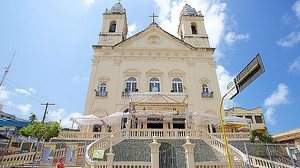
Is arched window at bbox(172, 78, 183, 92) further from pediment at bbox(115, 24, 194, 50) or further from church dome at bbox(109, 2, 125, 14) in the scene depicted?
church dome at bbox(109, 2, 125, 14)

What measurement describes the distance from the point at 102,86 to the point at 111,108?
3117mm

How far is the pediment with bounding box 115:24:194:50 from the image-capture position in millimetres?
25484

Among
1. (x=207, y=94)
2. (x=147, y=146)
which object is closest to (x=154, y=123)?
(x=147, y=146)

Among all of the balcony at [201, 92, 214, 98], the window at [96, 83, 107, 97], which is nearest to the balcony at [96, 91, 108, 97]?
the window at [96, 83, 107, 97]

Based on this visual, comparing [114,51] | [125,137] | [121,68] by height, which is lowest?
[125,137]

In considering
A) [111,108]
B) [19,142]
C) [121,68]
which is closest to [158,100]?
[111,108]

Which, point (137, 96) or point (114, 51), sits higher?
point (114, 51)

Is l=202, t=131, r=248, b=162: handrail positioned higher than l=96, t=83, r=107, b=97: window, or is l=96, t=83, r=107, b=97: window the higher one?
l=96, t=83, r=107, b=97: window

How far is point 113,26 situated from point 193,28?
11.3m

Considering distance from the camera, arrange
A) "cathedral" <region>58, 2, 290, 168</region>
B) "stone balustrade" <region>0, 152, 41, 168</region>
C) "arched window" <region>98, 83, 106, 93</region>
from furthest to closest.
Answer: "arched window" <region>98, 83, 106, 93</region>, "cathedral" <region>58, 2, 290, 168</region>, "stone balustrade" <region>0, 152, 41, 168</region>

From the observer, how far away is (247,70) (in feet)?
16.1

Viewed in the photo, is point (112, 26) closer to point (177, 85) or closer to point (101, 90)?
point (101, 90)

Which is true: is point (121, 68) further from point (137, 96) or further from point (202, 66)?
point (202, 66)

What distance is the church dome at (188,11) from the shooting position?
97.7 feet
